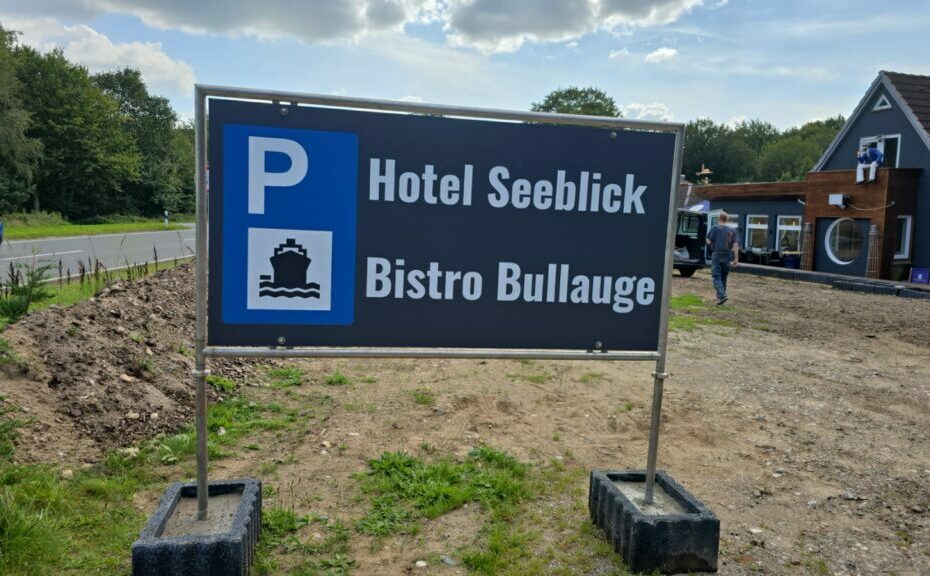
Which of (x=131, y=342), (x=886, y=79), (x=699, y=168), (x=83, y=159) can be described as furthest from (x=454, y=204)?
(x=699, y=168)

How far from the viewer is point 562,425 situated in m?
5.31

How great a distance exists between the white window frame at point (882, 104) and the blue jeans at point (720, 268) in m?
15.2

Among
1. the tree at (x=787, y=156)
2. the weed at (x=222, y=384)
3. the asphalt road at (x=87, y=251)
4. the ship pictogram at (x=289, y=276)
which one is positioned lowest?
the weed at (x=222, y=384)

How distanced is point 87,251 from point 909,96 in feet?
95.8

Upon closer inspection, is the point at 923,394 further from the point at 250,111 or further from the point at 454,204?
the point at 250,111

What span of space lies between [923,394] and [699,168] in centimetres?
6734

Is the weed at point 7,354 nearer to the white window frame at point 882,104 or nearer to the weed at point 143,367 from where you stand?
the weed at point 143,367

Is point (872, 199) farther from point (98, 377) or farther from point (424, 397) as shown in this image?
point (98, 377)

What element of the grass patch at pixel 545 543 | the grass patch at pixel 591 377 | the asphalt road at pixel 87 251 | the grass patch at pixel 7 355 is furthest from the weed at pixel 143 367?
the asphalt road at pixel 87 251

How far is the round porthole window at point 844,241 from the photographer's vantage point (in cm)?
2272

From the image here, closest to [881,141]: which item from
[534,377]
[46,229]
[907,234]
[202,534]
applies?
[907,234]

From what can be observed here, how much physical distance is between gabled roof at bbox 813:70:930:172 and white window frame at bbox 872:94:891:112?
0.25 metres

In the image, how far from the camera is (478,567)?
3.05 m

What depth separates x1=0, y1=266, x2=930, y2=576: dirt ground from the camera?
3.55 m
